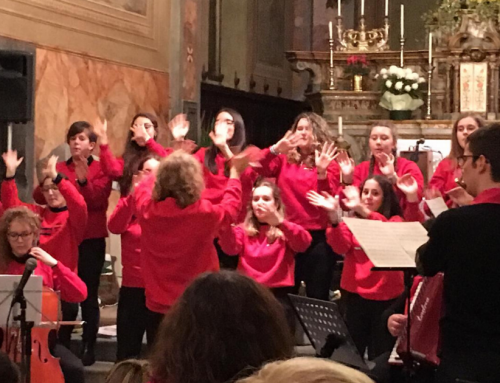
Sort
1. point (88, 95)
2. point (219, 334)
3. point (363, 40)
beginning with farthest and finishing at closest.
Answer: point (363, 40)
point (88, 95)
point (219, 334)

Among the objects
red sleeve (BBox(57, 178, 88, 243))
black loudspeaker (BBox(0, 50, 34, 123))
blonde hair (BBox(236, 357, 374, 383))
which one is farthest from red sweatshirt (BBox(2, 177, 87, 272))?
blonde hair (BBox(236, 357, 374, 383))

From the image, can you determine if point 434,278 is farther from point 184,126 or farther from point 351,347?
point 184,126

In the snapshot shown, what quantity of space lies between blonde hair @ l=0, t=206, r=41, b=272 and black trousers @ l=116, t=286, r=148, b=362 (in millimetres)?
673

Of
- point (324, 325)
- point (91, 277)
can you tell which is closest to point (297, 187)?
point (91, 277)

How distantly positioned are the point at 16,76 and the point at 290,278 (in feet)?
7.12

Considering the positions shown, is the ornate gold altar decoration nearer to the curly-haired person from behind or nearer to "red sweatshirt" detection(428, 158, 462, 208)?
"red sweatshirt" detection(428, 158, 462, 208)

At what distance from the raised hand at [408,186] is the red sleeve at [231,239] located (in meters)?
0.92

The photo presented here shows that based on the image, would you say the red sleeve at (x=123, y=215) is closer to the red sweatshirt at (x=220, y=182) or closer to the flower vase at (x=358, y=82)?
the red sweatshirt at (x=220, y=182)

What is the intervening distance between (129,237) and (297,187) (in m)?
1.03

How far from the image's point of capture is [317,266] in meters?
5.54

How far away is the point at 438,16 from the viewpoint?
8.98 meters

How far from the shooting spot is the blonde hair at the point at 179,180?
4574 millimetres

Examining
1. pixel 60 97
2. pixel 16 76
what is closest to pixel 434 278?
pixel 16 76

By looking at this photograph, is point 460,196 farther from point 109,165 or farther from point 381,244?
point 109,165
